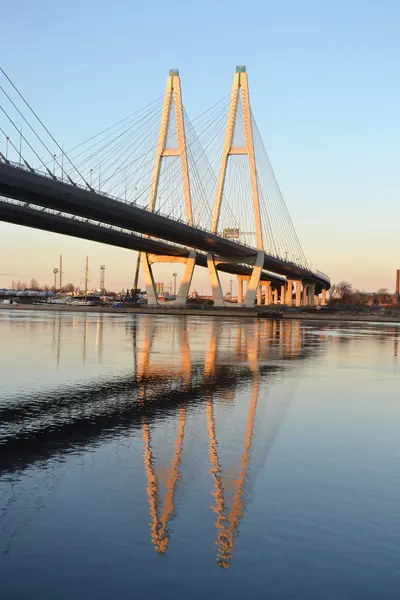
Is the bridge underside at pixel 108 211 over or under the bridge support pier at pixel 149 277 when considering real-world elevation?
over

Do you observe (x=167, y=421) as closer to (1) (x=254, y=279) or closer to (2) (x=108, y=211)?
(2) (x=108, y=211)

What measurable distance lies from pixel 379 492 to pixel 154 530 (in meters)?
2.42

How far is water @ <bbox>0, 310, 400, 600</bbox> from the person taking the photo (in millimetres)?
4516

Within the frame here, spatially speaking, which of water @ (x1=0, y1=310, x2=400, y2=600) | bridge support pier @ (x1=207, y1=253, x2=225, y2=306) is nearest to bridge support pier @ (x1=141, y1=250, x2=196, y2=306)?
bridge support pier @ (x1=207, y1=253, x2=225, y2=306)

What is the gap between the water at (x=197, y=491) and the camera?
4516 millimetres

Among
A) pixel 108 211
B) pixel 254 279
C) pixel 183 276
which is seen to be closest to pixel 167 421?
pixel 108 211

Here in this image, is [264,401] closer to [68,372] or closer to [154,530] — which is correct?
[68,372]

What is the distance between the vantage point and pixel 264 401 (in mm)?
12242

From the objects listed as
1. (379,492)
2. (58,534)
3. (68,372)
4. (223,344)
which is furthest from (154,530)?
(223,344)

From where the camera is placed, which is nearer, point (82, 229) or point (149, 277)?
point (82, 229)

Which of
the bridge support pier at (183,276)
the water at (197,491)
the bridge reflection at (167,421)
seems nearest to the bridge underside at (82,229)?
the bridge support pier at (183,276)

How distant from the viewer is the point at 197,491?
21.1ft

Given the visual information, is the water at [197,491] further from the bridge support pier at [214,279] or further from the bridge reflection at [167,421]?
the bridge support pier at [214,279]

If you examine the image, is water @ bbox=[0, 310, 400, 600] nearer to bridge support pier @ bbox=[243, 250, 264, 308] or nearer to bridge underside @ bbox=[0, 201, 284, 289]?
bridge underside @ bbox=[0, 201, 284, 289]
